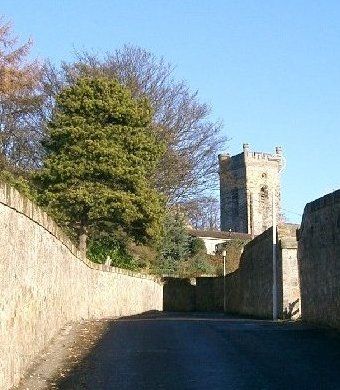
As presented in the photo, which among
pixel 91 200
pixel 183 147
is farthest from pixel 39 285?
pixel 183 147

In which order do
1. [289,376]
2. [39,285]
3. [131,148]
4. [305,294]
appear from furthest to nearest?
[131,148], [305,294], [39,285], [289,376]

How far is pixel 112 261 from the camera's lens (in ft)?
119

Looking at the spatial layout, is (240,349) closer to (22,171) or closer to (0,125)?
(22,171)

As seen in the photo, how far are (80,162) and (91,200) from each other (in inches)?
65.3

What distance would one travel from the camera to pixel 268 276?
25453 mm

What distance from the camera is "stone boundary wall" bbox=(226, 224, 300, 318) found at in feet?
75.3

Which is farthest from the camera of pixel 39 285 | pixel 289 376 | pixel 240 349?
pixel 240 349

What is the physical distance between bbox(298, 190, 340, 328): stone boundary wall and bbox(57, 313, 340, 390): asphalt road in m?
0.98

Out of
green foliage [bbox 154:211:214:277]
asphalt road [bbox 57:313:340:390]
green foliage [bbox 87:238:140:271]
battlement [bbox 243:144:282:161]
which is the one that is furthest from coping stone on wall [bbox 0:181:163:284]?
battlement [bbox 243:144:282:161]

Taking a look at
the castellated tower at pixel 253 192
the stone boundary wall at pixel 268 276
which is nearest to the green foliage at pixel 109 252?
the stone boundary wall at pixel 268 276

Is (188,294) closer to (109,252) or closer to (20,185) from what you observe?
(109,252)

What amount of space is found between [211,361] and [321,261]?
7.12 m

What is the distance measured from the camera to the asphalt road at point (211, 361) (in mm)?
8719

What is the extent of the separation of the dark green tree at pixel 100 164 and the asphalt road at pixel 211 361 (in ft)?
46.2
